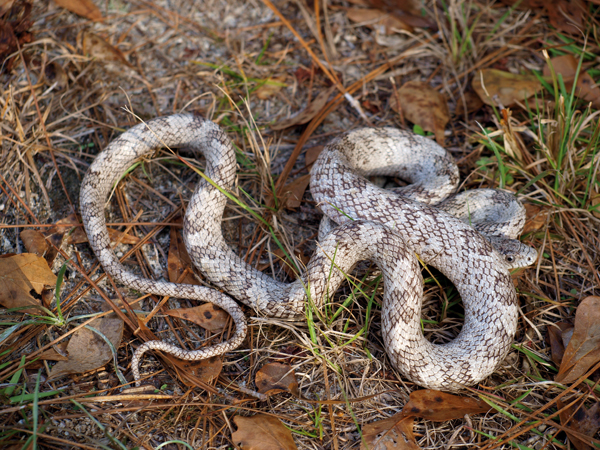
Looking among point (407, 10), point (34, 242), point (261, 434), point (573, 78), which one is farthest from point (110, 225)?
point (573, 78)

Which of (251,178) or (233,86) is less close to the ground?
(233,86)

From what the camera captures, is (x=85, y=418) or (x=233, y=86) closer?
(x=85, y=418)

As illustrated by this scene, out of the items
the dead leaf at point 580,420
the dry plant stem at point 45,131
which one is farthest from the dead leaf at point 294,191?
the dead leaf at point 580,420

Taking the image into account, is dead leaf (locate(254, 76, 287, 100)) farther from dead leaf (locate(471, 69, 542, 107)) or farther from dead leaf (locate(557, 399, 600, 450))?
dead leaf (locate(557, 399, 600, 450))

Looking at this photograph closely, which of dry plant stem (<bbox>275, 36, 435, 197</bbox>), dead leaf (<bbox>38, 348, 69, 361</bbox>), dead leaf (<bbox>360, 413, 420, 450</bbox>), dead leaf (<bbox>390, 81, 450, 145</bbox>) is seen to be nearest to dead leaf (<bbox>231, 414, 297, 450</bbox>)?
dead leaf (<bbox>360, 413, 420, 450</bbox>)

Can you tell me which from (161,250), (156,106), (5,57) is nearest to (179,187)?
(161,250)

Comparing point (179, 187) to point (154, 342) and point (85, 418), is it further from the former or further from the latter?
point (85, 418)

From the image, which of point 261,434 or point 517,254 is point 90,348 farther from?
point 517,254
